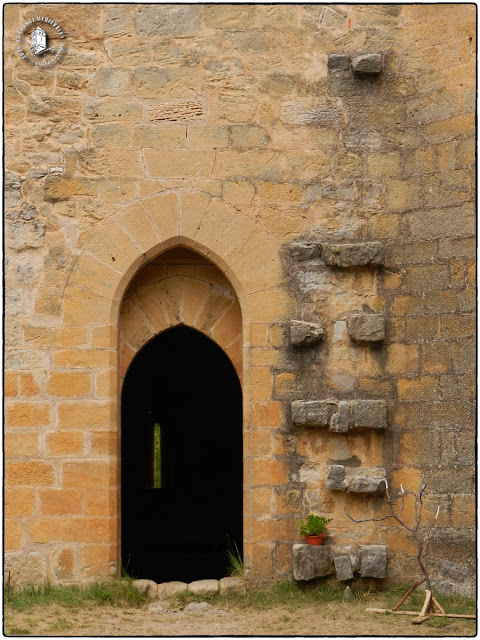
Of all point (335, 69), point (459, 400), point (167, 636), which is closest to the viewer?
point (167, 636)

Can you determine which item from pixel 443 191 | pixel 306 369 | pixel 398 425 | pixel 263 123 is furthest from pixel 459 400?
pixel 263 123

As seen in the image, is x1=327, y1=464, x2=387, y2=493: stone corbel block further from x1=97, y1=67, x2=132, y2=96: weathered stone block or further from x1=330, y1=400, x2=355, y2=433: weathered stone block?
x1=97, y1=67, x2=132, y2=96: weathered stone block

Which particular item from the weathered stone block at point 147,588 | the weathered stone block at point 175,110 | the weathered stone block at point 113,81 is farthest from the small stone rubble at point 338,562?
the weathered stone block at point 113,81

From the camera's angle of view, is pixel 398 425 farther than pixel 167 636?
Yes

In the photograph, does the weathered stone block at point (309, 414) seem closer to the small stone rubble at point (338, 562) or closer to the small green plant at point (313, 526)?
the small green plant at point (313, 526)

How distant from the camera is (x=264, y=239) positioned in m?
7.16

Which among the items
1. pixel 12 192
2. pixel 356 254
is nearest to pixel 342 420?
pixel 356 254

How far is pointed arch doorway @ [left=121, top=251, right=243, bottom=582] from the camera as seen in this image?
12211 mm

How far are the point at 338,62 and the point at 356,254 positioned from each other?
1.59m

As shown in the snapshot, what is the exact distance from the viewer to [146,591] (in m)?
6.89

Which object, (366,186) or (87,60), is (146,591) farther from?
(87,60)

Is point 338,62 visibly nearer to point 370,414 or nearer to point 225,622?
point 370,414

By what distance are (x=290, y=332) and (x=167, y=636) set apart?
245 cm

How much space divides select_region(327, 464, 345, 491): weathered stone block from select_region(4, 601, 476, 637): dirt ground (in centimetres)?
86
